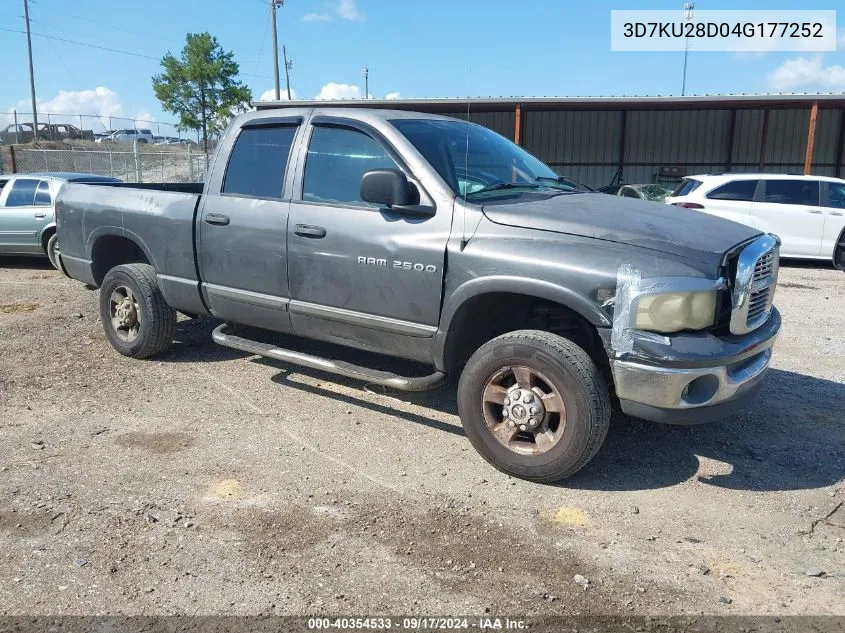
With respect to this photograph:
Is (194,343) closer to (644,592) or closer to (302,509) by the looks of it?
(302,509)

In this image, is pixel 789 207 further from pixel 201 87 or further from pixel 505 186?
pixel 201 87

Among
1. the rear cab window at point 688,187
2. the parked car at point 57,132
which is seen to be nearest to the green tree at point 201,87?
the parked car at point 57,132

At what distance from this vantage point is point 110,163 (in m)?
22.5

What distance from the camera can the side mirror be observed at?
4004 millimetres

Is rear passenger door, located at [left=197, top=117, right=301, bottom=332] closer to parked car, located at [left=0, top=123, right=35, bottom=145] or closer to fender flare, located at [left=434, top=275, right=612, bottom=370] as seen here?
fender flare, located at [left=434, top=275, right=612, bottom=370]

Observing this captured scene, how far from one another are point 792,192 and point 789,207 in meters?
0.34

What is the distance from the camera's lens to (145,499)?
3.65 m

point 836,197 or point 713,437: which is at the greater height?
point 836,197

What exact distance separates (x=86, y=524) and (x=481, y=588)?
1937 mm

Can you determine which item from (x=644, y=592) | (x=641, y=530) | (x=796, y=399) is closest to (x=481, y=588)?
(x=644, y=592)

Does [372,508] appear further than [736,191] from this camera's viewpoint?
No

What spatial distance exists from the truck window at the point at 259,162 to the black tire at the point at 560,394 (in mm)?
1974

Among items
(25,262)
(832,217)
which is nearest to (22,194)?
(25,262)

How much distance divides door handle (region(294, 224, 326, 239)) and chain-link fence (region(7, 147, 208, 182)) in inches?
751
